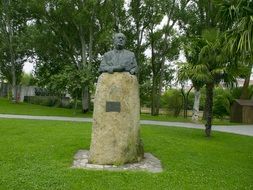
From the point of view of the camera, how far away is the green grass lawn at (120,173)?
308 inches

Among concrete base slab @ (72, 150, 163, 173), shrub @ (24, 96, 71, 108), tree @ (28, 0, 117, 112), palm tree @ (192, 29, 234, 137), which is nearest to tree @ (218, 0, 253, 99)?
palm tree @ (192, 29, 234, 137)

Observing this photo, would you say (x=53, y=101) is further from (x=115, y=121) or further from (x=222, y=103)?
(x=115, y=121)

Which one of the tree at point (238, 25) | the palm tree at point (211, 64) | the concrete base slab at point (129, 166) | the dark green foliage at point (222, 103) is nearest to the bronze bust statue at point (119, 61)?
the concrete base slab at point (129, 166)

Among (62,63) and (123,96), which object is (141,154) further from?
(62,63)

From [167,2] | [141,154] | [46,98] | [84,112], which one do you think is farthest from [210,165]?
[46,98]

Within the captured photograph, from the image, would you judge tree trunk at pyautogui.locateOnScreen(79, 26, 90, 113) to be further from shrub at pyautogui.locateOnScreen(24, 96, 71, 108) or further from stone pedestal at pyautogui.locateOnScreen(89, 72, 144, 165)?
stone pedestal at pyautogui.locateOnScreen(89, 72, 144, 165)

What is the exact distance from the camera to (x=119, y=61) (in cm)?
998

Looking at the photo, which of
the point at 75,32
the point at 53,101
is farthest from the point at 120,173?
the point at 53,101

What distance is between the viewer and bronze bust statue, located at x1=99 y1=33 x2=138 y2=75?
32.2ft

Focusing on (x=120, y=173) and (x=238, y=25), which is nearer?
(x=120, y=173)

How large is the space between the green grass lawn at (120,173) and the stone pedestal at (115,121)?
830mm

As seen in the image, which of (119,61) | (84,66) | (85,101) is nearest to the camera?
(119,61)

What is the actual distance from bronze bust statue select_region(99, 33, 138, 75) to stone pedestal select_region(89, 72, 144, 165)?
159mm

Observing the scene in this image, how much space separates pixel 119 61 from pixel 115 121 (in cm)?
147
